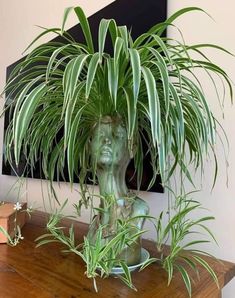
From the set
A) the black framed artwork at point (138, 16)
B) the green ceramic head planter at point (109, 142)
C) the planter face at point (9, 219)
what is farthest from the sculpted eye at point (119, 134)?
the planter face at point (9, 219)

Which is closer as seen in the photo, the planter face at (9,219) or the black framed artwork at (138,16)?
the planter face at (9,219)

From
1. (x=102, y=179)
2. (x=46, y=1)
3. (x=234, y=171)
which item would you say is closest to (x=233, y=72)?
(x=234, y=171)

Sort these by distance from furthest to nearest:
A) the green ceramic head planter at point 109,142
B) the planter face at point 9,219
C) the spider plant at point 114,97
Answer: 1. the planter face at point 9,219
2. the green ceramic head planter at point 109,142
3. the spider plant at point 114,97

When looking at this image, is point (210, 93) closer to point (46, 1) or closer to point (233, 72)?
point (233, 72)

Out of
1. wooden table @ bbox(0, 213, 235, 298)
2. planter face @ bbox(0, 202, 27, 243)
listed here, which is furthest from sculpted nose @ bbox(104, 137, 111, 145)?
planter face @ bbox(0, 202, 27, 243)

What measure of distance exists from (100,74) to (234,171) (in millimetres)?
554

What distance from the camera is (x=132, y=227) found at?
61 centimetres

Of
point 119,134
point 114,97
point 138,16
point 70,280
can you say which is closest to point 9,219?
point 70,280

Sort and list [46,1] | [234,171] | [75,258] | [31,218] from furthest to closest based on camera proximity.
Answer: [46,1] < [31,218] < [234,171] < [75,258]

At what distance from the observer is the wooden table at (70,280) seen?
0.55 metres

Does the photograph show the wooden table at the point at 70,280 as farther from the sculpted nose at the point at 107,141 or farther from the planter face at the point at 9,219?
the sculpted nose at the point at 107,141

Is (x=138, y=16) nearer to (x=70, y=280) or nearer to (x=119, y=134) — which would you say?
(x=119, y=134)

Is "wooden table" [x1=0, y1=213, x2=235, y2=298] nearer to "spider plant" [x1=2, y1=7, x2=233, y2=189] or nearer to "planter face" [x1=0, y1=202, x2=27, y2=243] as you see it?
"planter face" [x1=0, y1=202, x2=27, y2=243]

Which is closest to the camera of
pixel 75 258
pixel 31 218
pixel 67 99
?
pixel 67 99
